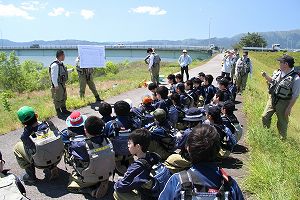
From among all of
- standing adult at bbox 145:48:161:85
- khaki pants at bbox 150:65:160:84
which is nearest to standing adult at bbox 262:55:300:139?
standing adult at bbox 145:48:161:85

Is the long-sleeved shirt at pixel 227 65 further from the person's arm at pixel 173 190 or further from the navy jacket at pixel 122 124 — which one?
the person's arm at pixel 173 190

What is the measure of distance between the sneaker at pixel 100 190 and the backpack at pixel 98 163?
0.14 metres

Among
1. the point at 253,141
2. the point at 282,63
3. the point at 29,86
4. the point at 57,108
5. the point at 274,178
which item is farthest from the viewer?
the point at 29,86

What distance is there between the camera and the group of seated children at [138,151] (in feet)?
8.64

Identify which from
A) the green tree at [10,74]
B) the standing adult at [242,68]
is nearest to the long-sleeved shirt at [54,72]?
the standing adult at [242,68]

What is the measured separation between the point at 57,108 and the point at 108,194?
19.4ft

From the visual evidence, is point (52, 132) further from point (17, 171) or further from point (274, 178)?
point (274, 178)

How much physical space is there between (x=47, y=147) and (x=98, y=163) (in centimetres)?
96

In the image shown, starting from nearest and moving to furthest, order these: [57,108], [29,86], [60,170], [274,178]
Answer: [274,178] < [60,170] < [57,108] < [29,86]

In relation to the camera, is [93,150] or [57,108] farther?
[57,108]

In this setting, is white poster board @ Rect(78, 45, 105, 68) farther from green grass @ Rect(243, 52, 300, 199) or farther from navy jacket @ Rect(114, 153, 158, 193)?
navy jacket @ Rect(114, 153, 158, 193)

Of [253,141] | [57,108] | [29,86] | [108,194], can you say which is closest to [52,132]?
[108,194]

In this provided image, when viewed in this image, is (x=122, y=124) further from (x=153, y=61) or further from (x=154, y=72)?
(x=154, y=72)

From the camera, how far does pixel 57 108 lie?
10727 millimetres
